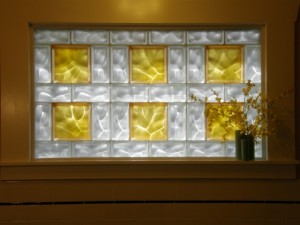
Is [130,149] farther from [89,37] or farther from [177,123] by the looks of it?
[89,37]

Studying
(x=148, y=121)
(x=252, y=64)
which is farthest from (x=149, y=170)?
(x=252, y=64)

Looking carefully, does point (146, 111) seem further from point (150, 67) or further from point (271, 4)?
point (271, 4)

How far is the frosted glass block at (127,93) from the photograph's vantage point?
8.02ft

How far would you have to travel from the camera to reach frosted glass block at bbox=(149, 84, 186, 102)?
96.4 inches

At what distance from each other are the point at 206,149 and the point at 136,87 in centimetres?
58

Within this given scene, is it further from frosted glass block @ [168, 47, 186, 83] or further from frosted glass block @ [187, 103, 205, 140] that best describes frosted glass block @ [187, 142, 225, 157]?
frosted glass block @ [168, 47, 186, 83]

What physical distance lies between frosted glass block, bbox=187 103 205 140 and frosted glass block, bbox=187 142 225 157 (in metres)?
0.04

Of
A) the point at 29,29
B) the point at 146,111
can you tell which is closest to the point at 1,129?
the point at 29,29

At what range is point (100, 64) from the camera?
8.05 feet

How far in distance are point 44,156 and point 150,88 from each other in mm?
778

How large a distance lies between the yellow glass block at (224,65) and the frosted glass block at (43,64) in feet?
3.24

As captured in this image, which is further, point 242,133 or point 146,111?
point 146,111

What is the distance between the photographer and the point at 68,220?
2361mm

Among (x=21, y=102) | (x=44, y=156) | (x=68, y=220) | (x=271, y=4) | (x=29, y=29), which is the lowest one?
(x=68, y=220)
